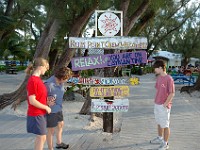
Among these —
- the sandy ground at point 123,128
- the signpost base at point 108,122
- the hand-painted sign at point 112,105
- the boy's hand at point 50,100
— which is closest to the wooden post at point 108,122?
the signpost base at point 108,122

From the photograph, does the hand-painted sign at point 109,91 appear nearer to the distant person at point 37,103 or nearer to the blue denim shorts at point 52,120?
the blue denim shorts at point 52,120

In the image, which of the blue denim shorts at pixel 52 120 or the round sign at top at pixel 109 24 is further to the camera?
the round sign at top at pixel 109 24

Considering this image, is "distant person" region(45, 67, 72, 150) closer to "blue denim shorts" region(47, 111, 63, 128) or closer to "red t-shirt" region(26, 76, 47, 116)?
"blue denim shorts" region(47, 111, 63, 128)

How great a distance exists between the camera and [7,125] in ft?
23.0

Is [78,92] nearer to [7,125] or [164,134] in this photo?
[7,125]

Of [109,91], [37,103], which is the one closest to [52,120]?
[37,103]

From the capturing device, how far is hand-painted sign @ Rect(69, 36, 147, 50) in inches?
232

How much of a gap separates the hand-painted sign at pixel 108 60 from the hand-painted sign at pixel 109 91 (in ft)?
1.37

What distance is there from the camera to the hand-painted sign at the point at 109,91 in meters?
5.99

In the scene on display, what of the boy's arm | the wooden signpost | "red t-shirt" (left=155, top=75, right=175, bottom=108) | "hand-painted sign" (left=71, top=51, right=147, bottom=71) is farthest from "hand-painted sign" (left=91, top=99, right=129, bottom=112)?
the boy's arm

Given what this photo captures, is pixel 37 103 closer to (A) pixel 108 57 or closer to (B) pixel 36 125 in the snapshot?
(B) pixel 36 125

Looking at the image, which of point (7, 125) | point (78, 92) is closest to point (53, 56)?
point (78, 92)

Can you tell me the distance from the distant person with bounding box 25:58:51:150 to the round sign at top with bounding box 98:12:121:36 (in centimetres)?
203

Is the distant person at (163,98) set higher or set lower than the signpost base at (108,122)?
higher
